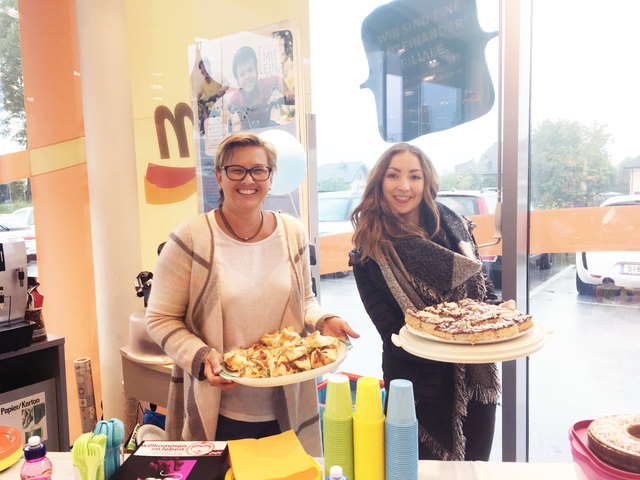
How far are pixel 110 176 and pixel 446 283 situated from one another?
2223 mm

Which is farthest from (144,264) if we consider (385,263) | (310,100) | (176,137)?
(385,263)

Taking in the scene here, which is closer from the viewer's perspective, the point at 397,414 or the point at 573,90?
the point at 397,414

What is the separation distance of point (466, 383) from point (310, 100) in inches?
67.7

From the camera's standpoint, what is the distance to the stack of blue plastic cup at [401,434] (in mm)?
1002

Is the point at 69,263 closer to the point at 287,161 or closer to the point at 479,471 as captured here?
the point at 287,161

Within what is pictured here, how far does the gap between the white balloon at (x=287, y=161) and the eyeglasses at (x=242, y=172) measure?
72 cm

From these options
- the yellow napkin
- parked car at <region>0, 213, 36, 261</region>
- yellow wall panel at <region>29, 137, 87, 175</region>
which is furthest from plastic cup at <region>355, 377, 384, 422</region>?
yellow wall panel at <region>29, 137, 87, 175</region>

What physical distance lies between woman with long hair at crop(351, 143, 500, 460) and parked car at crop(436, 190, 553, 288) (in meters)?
0.29

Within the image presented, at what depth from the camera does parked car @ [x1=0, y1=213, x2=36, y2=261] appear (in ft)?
9.46

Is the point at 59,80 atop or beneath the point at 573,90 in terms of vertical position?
atop

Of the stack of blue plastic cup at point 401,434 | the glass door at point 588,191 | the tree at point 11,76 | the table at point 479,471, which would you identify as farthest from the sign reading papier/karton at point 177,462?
the tree at point 11,76

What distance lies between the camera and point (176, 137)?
10.4 feet

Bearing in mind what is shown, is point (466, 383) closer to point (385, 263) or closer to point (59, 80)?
point (385, 263)

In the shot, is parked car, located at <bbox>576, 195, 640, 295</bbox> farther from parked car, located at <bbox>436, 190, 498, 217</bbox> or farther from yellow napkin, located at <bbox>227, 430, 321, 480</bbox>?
yellow napkin, located at <bbox>227, 430, 321, 480</bbox>
